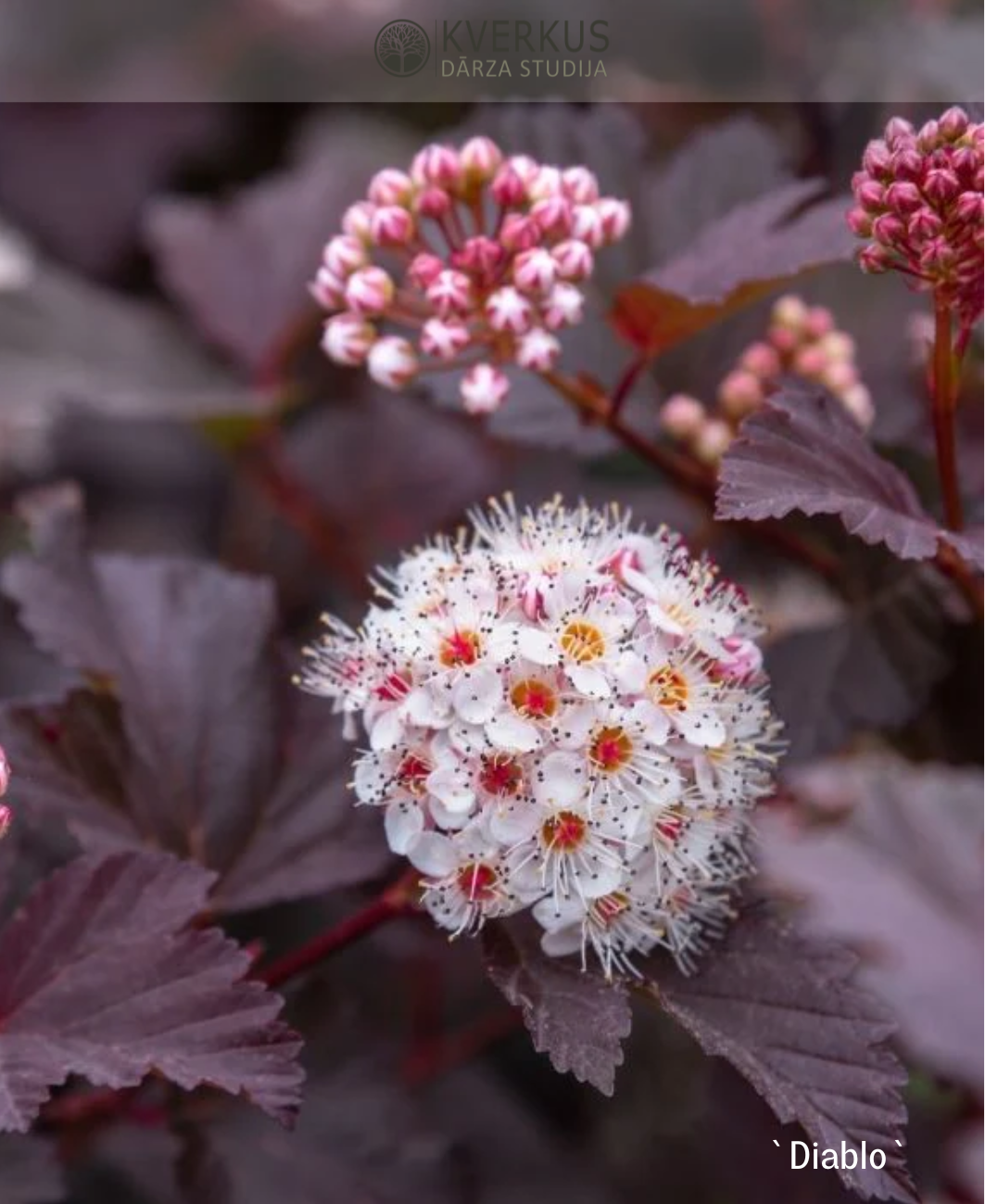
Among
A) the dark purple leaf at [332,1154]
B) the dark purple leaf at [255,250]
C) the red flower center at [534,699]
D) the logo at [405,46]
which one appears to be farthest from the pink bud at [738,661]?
the dark purple leaf at [255,250]

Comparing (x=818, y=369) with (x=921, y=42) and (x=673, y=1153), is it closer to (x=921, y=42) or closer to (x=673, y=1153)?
(x=921, y=42)

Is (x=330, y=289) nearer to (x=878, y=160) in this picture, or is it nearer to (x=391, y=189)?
(x=391, y=189)

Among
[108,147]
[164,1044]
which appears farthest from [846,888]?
[108,147]

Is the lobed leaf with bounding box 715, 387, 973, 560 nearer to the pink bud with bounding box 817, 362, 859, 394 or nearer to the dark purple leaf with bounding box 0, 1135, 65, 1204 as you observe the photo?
the pink bud with bounding box 817, 362, 859, 394

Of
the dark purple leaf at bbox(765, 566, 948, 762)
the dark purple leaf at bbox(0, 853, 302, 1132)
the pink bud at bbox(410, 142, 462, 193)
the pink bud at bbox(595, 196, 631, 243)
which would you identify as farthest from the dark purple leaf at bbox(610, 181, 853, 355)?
the dark purple leaf at bbox(0, 853, 302, 1132)

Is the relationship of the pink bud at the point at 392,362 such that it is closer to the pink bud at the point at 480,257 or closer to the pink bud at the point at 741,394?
the pink bud at the point at 480,257

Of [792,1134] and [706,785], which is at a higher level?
[706,785]
